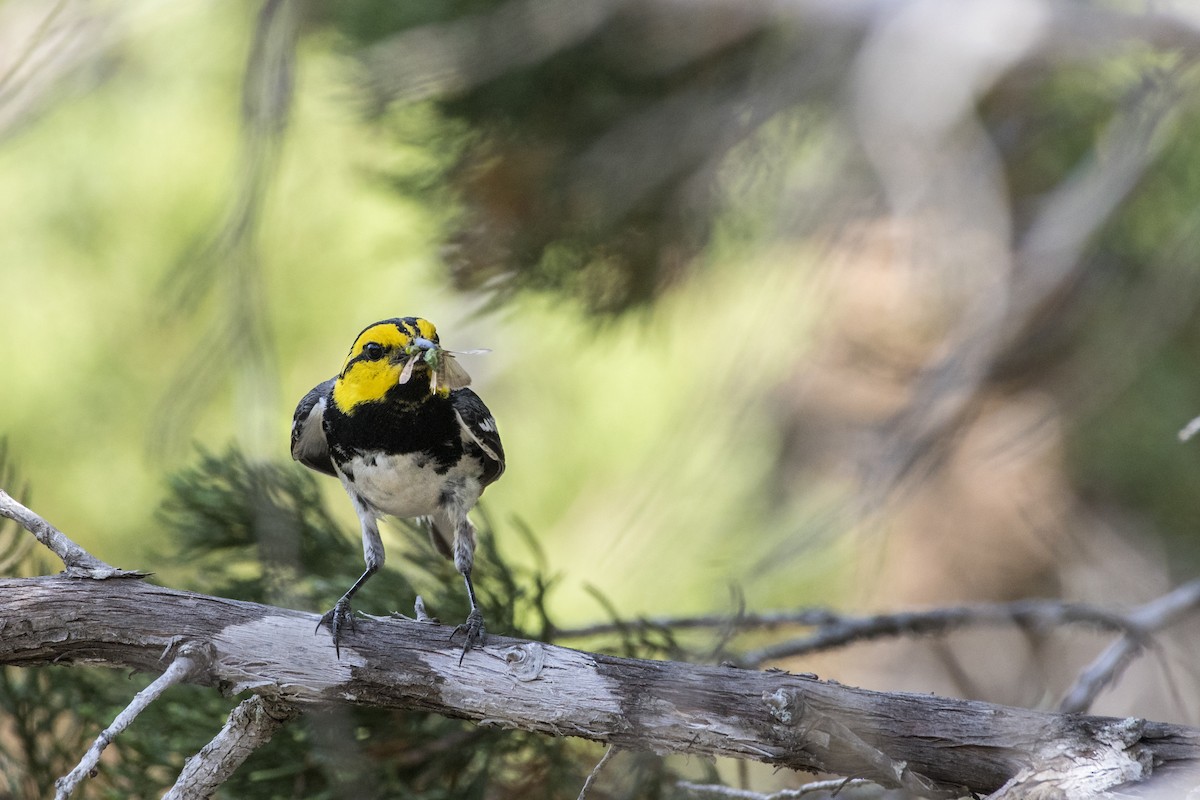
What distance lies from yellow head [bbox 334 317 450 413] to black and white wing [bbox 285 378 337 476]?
0.47 feet

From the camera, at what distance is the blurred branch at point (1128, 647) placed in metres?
2.01

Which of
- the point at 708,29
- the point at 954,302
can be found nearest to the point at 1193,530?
the point at 954,302

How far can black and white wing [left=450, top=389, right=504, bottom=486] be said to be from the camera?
84.3 inches

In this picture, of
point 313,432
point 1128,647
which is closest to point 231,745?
point 313,432

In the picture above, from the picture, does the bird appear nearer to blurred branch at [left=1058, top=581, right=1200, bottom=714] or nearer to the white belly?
the white belly

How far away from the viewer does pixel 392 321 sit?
6.91 ft

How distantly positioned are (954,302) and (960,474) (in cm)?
91

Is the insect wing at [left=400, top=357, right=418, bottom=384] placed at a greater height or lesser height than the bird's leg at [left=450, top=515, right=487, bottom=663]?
greater

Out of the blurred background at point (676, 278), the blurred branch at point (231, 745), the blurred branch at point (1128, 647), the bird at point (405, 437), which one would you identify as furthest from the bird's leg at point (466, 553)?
the blurred branch at point (1128, 647)

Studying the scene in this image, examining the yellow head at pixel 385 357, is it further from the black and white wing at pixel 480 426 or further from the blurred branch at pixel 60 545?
the blurred branch at pixel 60 545

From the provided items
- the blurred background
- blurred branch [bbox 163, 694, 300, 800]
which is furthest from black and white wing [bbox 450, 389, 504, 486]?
blurred branch [bbox 163, 694, 300, 800]

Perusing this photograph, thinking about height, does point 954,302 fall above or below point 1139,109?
above

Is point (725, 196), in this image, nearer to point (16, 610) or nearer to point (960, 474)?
point (16, 610)

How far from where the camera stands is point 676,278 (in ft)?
8.91
